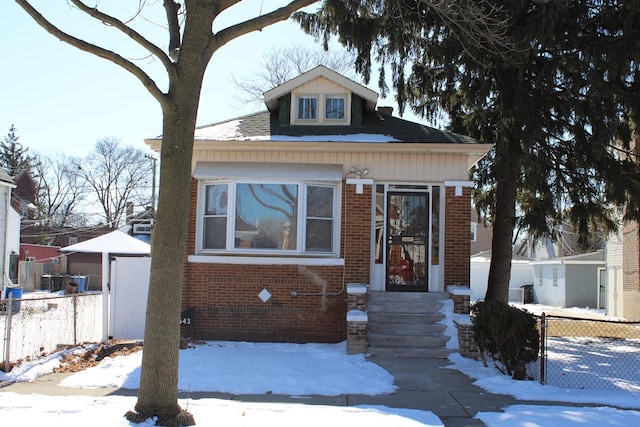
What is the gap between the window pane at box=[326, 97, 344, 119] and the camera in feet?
43.4

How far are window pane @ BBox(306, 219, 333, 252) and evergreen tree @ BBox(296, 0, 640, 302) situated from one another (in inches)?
147

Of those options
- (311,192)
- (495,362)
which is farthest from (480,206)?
(495,362)

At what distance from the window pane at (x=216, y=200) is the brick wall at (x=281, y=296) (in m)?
1.13

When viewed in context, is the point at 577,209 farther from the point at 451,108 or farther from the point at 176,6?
the point at 176,6

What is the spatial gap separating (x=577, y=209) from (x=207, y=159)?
7993mm

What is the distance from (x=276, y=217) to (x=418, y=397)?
5.41 meters

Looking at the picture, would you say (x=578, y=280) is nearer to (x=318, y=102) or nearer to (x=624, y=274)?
(x=624, y=274)

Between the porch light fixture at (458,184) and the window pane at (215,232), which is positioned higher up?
the porch light fixture at (458,184)

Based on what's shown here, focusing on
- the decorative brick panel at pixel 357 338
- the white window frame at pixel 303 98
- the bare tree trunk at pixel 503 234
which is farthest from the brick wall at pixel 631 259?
the decorative brick panel at pixel 357 338

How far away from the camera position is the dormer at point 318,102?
42.8 feet

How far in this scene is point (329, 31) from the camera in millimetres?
13586

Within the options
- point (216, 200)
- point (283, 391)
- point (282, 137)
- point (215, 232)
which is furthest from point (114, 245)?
point (283, 391)

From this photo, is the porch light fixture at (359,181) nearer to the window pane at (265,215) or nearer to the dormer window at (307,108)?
the window pane at (265,215)

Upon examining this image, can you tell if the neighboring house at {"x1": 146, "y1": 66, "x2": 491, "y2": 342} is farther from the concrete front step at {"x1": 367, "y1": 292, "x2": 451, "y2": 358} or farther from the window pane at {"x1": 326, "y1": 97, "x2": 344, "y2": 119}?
the window pane at {"x1": 326, "y1": 97, "x2": 344, "y2": 119}
